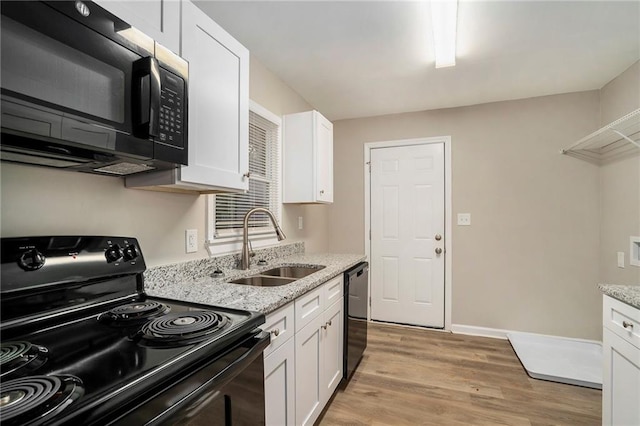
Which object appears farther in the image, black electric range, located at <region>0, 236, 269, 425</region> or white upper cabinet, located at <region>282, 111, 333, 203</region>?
white upper cabinet, located at <region>282, 111, 333, 203</region>

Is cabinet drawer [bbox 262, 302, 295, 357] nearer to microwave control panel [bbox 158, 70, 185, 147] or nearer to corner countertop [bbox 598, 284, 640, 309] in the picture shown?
microwave control panel [bbox 158, 70, 185, 147]

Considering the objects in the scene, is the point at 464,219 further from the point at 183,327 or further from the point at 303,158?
the point at 183,327

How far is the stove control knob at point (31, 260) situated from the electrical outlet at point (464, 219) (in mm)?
3401

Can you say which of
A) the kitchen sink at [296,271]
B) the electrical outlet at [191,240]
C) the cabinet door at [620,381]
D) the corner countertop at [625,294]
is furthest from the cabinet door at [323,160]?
the cabinet door at [620,381]

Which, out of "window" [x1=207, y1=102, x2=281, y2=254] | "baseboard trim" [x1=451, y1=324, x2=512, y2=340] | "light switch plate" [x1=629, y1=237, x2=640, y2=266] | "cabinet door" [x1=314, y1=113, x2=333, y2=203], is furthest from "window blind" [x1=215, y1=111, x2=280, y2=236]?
"light switch plate" [x1=629, y1=237, x2=640, y2=266]

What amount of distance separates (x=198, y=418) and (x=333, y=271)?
1299mm

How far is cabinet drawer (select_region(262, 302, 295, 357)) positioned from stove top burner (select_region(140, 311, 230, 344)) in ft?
0.96

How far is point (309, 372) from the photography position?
167 cm

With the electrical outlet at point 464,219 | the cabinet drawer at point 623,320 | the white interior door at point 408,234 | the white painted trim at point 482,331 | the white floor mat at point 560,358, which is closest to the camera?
the cabinet drawer at point 623,320

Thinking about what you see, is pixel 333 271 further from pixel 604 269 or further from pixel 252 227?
pixel 604 269

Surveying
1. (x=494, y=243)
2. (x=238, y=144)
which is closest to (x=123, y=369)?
(x=238, y=144)

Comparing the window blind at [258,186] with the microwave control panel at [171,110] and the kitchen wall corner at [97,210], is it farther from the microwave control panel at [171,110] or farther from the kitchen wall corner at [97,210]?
the microwave control panel at [171,110]

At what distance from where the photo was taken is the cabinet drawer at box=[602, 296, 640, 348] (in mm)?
1328

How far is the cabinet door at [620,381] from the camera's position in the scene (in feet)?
4.36
